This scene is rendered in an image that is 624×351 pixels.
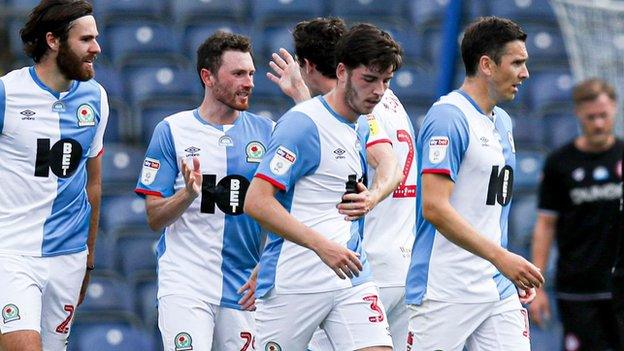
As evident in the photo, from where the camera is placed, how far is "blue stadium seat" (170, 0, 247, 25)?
45.9ft

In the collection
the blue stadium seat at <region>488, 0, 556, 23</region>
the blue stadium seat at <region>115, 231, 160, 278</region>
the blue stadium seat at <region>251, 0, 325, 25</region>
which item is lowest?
the blue stadium seat at <region>115, 231, 160, 278</region>

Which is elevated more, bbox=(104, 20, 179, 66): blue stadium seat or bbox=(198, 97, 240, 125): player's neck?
bbox=(104, 20, 179, 66): blue stadium seat

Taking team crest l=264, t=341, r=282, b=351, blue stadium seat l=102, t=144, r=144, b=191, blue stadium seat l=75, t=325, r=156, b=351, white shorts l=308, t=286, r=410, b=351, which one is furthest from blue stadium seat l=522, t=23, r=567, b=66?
team crest l=264, t=341, r=282, b=351

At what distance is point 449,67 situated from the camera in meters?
10.1

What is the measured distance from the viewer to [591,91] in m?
9.55

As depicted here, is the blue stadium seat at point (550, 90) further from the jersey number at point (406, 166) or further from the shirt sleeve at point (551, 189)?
the jersey number at point (406, 166)

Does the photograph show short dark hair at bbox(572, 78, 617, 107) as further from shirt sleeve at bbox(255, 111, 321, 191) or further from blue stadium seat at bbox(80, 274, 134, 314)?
blue stadium seat at bbox(80, 274, 134, 314)

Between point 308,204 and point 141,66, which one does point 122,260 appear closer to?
point 141,66

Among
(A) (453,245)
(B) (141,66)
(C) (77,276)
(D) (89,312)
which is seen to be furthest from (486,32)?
(B) (141,66)

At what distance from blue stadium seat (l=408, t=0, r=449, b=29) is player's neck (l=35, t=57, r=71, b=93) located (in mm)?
7098

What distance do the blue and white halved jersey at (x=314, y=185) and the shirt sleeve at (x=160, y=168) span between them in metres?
1.00

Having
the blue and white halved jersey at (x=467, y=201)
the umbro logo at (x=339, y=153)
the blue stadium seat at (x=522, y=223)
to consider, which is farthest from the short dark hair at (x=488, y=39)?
the blue stadium seat at (x=522, y=223)

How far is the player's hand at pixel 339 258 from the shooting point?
6.42m

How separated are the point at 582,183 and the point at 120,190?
14.8 feet
